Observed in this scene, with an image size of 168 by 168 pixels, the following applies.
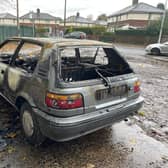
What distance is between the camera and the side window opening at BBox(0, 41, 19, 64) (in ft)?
13.3

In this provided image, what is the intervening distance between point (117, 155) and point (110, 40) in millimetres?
33433

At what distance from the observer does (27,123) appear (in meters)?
3.15

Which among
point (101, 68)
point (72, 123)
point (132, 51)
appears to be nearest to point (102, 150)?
point (72, 123)

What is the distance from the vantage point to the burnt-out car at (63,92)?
8.32 ft

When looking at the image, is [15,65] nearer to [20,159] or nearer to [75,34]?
[20,159]

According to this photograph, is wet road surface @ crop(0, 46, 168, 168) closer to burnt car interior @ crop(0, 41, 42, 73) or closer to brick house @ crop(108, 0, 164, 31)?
burnt car interior @ crop(0, 41, 42, 73)

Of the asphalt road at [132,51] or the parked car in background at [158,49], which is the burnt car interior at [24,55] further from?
the parked car in background at [158,49]

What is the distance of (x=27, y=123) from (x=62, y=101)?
0.98 m

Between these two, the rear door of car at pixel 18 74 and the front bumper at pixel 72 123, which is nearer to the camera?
the front bumper at pixel 72 123

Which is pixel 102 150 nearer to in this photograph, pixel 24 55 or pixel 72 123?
pixel 72 123

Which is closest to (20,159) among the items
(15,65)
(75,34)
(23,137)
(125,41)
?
(23,137)

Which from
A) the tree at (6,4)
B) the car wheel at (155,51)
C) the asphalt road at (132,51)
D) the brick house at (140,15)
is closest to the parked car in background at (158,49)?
the car wheel at (155,51)

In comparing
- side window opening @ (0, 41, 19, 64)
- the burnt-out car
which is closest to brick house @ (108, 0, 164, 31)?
side window opening @ (0, 41, 19, 64)

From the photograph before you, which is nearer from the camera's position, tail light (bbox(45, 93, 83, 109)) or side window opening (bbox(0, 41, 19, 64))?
tail light (bbox(45, 93, 83, 109))
